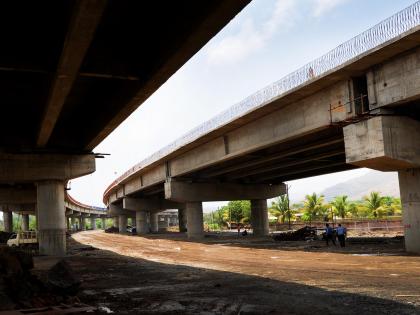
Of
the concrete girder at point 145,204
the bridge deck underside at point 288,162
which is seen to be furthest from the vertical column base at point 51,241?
the concrete girder at point 145,204

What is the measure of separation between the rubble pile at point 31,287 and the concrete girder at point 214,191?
112 feet

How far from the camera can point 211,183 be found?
163 feet

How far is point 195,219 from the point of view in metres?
49.8

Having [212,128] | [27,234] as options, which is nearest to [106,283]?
[212,128]

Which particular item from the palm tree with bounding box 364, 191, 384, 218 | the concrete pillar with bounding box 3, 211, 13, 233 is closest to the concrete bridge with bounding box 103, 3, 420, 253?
the palm tree with bounding box 364, 191, 384, 218

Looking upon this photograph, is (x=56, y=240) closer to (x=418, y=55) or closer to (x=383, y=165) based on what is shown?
(x=383, y=165)

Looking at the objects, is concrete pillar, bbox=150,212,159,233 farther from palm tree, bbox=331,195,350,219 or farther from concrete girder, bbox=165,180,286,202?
concrete girder, bbox=165,180,286,202

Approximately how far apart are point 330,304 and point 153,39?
7.95 meters

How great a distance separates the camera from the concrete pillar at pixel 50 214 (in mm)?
29672

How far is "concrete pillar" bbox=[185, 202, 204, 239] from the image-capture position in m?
49.3

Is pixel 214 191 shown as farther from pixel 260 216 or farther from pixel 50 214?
pixel 50 214

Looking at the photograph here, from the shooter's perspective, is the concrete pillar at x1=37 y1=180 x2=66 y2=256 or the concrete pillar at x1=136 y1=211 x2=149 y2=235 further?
the concrete pillar at x1=136 y1=211 x2=149 y2=235

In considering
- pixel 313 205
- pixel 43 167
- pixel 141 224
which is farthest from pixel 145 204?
pixel 43 167

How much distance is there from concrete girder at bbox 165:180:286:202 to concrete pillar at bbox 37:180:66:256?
1810 centimetres
